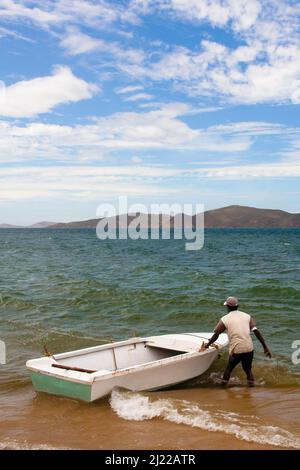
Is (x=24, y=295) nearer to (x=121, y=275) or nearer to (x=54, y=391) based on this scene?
(x=121, y=275)

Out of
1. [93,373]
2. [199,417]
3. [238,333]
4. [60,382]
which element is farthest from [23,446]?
[238,333]

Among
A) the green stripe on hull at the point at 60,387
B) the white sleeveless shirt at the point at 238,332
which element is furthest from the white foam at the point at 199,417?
the white sleeveless shirt at the point at 238,332

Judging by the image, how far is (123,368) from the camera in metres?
10.9

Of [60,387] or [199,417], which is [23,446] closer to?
[60,387]

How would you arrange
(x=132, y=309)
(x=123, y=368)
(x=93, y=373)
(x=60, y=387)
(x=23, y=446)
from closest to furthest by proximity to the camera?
(x=23, y=446) < (x=93, y=373) < (x=60, y=387) < (x=123, y=368) < (x=132, y=309)

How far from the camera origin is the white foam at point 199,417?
748 centimetres

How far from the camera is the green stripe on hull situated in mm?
9014

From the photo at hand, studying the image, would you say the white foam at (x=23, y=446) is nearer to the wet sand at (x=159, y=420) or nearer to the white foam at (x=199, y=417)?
the wet sand at (x=159, y=420)

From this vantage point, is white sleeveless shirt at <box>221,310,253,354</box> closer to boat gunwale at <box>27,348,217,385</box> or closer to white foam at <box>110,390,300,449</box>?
boat gunwale at <box>27,348,217,385</box>

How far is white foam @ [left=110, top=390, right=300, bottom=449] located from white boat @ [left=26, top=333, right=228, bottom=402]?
1.27 ft

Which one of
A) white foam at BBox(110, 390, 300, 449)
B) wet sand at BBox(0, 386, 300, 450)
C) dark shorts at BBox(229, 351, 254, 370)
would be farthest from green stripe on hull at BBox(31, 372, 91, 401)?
dark shorts at BBox(229, 351, 254, 370)

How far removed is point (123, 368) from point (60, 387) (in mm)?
1964

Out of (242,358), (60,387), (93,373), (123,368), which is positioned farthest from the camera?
(123,368)
